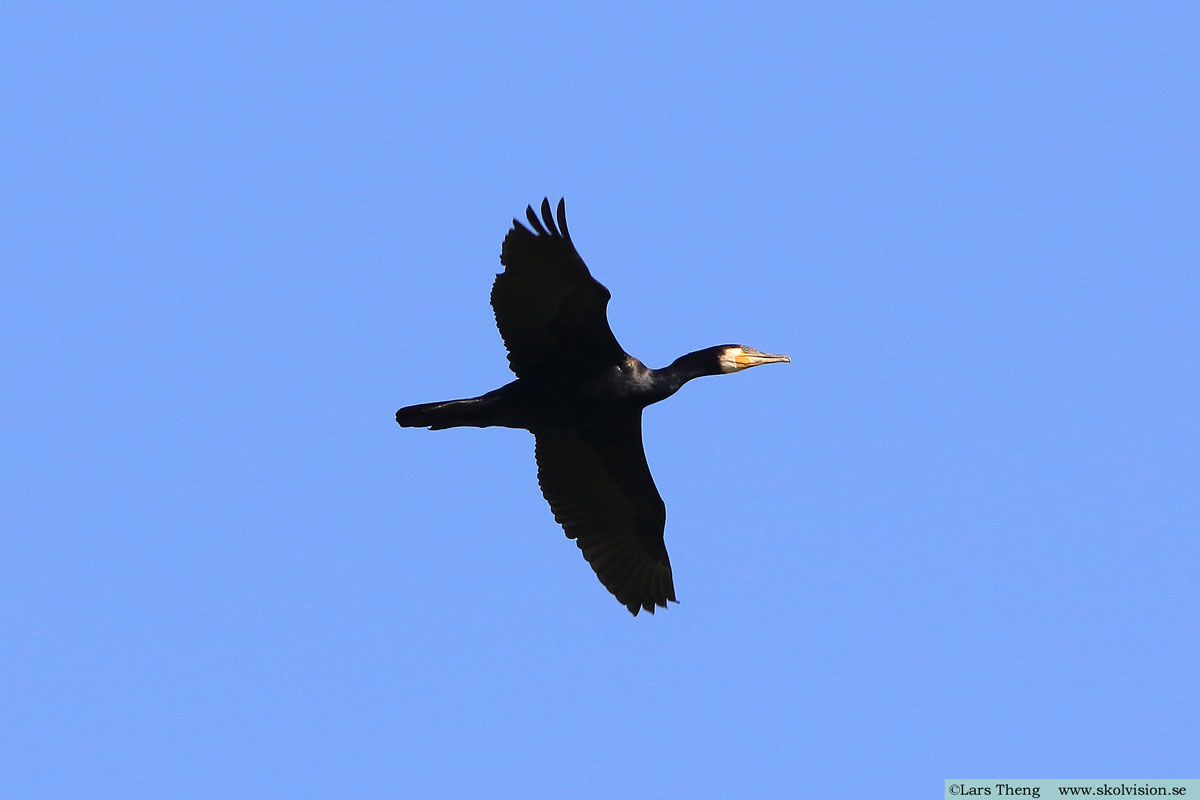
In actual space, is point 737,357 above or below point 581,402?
above

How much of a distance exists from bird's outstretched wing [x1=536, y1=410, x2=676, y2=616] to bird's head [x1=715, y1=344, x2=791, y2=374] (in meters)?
0.80

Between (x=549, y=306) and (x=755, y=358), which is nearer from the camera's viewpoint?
(x=549, y=306)

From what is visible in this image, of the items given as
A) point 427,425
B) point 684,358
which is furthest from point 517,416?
point 684,358

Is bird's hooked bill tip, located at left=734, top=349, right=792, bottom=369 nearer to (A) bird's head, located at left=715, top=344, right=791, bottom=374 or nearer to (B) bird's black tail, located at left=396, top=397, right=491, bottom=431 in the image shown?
(A) bird's head, located at left=715, top=344, right=791, bottom=374

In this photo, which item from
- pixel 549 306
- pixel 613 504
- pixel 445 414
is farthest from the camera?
pixel 613 504

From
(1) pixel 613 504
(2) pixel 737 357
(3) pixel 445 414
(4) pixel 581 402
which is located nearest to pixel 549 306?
(4) pixel 581 402

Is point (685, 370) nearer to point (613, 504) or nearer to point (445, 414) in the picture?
point (613, 504)

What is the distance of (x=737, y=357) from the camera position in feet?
35.8

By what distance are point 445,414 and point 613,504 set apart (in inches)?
69.9

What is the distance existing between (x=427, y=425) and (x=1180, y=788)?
20.3 ft

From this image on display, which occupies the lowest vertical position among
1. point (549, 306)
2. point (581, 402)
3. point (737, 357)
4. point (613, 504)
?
point (613, 504)

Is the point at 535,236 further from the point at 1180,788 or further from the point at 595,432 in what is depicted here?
the point at 1180,788

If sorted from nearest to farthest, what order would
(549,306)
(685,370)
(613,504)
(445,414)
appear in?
1. (549,306)
2. (445,414)
3. (685,370)
4. (613,504)

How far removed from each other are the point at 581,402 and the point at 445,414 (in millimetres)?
1045
